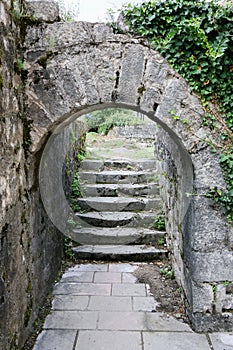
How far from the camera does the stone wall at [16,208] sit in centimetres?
211

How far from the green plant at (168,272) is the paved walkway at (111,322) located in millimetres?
386

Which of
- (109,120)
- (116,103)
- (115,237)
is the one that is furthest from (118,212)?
(109,120)

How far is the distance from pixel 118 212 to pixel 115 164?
160 cm

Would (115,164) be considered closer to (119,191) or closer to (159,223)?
(119,191)

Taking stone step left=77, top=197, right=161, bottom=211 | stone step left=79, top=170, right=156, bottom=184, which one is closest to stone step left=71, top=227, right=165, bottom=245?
stone step left=77, top=197, right=161, bottom=211

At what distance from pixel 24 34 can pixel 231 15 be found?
5.24 ft

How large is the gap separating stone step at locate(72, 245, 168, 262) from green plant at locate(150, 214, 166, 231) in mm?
413

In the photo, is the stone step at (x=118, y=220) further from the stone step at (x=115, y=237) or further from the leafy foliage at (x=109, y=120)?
the leafy foliage at (x=109, y=120)

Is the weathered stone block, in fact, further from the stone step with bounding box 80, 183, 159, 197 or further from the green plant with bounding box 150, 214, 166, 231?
the stone step with bounding box 80, 183, 159, 197

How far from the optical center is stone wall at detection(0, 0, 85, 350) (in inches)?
83.0

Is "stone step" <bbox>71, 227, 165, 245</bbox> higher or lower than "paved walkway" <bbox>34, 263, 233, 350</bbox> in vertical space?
higher

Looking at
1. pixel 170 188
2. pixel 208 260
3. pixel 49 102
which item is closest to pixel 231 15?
pixel 49 102

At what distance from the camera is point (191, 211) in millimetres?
2770

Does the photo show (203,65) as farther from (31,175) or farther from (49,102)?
(31,175)
